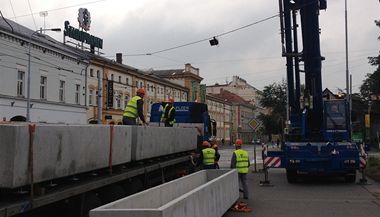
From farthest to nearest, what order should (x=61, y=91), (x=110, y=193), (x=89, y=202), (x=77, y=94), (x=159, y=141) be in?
(x=77, y=94)
(x=61, y=91)
(x=159, y=141)
(x=110, y=193)
(x=89, y=202)

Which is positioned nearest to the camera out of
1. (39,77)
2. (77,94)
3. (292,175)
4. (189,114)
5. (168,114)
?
(168,114)

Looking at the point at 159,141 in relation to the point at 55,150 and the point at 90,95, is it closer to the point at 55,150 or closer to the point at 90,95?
the point at 55,150

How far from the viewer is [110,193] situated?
973 cm

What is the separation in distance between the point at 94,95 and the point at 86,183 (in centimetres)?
4646

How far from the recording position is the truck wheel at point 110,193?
951cm

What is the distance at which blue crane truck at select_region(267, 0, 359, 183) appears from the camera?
18031 mm

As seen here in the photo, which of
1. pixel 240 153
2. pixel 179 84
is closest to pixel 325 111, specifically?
pixel 240 153

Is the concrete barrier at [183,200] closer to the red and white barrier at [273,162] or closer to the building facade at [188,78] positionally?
the red and white barrier at [273,162]

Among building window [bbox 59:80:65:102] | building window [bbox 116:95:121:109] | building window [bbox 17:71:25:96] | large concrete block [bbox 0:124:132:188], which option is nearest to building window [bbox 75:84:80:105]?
building window [bbox 59:80:65:102]

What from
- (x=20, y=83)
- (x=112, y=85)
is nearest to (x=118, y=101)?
(x=112, y=85)

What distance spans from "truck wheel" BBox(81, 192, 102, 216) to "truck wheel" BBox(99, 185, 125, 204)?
1.36ft

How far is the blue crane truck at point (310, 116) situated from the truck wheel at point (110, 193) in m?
9.44

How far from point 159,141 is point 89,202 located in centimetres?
445

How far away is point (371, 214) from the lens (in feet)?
38.8
